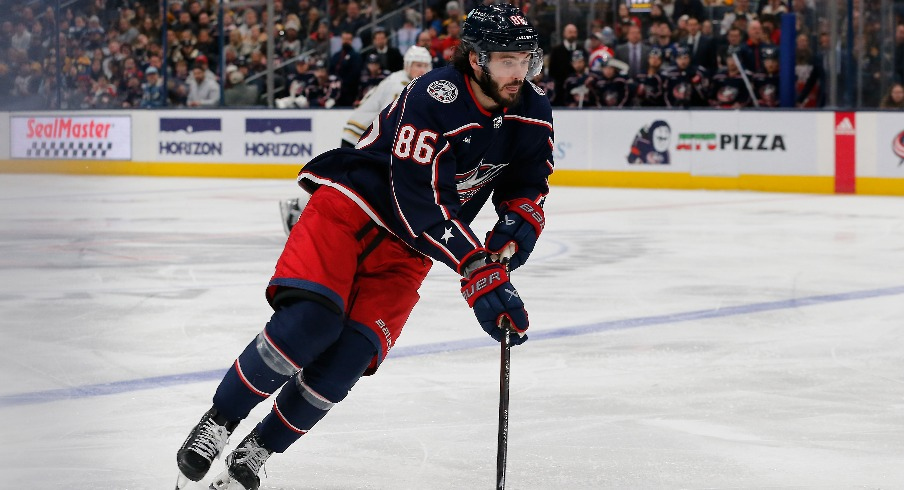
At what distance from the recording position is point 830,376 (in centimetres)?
401

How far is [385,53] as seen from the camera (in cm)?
1339

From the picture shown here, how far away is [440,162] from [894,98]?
9207 mm

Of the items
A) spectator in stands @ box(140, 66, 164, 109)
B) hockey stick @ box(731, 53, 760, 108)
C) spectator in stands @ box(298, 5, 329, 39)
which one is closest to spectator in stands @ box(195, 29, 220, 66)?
spectator in stands @ box(140, 66, 164, 109)

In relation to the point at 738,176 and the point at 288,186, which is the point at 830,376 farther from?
the point at 288,186

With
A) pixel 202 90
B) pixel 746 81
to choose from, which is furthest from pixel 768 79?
pixel 202 90

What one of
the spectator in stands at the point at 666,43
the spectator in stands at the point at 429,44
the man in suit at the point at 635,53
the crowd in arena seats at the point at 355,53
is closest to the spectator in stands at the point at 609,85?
the crowd in arena seats at the point at 355,53

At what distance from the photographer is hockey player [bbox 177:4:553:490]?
2.59 m

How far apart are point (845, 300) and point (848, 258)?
149 centimetres

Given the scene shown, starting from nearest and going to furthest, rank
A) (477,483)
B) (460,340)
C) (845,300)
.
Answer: (477,483), (460,340), (845,300)

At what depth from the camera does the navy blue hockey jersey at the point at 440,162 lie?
103 inches

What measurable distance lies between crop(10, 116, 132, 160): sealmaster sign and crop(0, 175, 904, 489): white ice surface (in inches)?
259

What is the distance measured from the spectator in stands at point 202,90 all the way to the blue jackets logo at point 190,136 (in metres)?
0.23

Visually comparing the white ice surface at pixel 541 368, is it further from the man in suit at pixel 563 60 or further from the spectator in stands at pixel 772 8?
the man in suit at pixel 563 60

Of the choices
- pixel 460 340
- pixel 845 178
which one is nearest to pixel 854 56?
pixel 845 178
